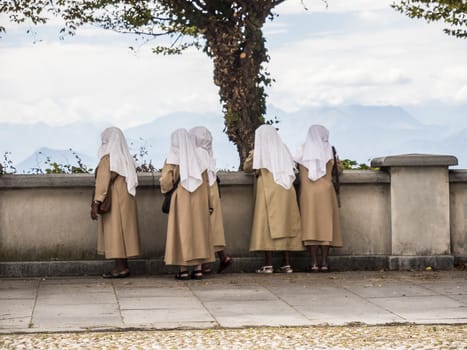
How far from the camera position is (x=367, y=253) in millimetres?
14422

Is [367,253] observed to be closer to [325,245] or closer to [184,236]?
[325,245]

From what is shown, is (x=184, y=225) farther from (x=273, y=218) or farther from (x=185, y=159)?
(x=273, y=218)

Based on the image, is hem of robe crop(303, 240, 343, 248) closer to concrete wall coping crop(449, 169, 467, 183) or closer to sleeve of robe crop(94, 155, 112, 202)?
concrete wall coping crop(449, 169, 467, 183)

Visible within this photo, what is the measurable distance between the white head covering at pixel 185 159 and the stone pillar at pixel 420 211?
8.85 ft

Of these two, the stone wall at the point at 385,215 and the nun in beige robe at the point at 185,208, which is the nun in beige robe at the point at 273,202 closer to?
the stone wall at the point at 385,215

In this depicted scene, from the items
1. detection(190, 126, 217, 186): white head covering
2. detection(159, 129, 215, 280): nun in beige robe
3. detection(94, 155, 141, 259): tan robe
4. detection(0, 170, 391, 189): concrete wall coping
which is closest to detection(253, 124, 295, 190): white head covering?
detection(0, 170, 391, 189): concrete wall coping

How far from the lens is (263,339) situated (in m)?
9.27

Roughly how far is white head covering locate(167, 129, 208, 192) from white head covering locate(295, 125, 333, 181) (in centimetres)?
154

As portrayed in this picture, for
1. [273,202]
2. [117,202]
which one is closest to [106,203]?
[117,202]

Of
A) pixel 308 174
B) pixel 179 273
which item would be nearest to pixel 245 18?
pixel 308 174

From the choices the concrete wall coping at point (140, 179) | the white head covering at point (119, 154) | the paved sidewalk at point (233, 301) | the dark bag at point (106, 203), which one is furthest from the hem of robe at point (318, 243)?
the dark bag at point (106, 203)

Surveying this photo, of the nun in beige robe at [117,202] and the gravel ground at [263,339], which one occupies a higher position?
the nun in beige robe at [117,202]

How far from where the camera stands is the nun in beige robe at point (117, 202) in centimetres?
1328

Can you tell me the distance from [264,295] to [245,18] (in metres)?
8.78
